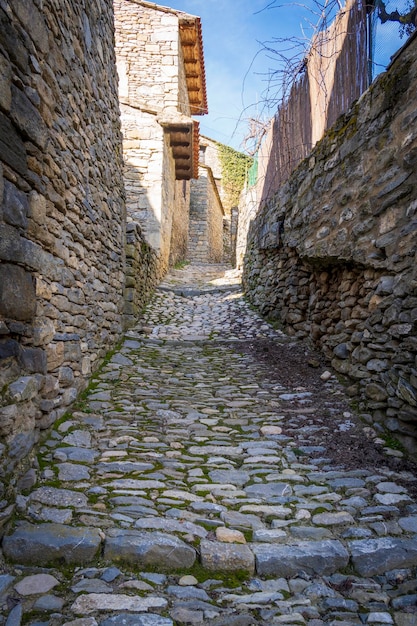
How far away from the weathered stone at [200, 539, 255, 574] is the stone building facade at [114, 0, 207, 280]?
23.2 feet

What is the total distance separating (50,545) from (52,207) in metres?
2.23

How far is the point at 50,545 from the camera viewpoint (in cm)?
207

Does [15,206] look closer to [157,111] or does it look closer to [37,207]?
[37,207]

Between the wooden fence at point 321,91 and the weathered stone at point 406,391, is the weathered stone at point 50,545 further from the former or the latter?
the wooden fence at point 321,91

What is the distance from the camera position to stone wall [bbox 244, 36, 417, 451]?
313 cm

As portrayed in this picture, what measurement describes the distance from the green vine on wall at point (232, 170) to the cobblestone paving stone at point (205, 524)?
17209mm

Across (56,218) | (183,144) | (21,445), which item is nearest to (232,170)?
(183,144)

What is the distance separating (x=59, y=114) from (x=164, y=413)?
104 inches

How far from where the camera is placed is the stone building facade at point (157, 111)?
9242 mm

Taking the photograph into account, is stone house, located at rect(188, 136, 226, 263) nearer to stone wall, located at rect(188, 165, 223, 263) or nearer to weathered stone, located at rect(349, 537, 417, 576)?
stone wall, located at rect(188, 165, 223, 263)

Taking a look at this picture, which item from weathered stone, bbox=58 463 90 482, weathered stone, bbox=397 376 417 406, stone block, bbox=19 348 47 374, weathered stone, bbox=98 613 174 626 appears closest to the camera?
weathered stone, bbox=98 613 174 626

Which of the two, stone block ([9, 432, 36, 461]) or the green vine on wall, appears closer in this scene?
stone block ([9, 432, 36, 461])

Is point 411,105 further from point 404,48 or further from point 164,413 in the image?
point 164,413

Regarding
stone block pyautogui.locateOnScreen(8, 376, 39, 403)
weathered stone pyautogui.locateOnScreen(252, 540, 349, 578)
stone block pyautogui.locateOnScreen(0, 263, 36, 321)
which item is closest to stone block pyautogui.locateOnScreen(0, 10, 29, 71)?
stone block pyautogui.locateOnScreen(0, 263, 36, 321)
